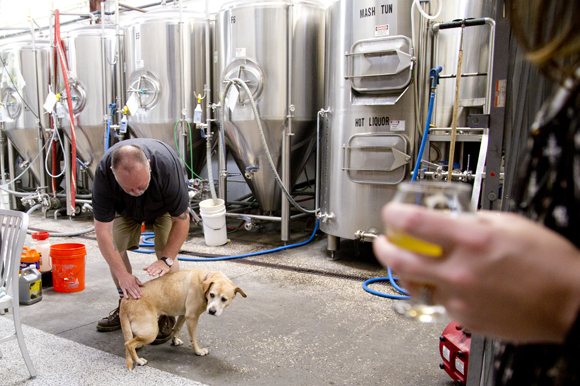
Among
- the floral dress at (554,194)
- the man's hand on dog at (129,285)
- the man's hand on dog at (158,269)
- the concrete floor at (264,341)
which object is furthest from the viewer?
the man's hand on dog at (158,269)

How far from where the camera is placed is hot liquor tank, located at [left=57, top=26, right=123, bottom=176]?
5152 mm

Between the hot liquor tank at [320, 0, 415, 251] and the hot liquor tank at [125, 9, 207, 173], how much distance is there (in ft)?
5.49

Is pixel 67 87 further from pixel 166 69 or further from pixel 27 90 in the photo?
pixel 27 90

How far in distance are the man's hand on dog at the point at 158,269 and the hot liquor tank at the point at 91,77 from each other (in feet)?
11.4

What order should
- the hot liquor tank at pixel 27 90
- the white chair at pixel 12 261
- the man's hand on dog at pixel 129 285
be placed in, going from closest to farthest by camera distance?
the white chair at pixel 12 261 < the man's hand on dog at pixel 129 285 < the hot liquor tank at pixel 27 90

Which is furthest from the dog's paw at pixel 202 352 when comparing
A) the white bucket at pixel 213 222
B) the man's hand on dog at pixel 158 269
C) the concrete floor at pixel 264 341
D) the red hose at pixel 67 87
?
the red hose at pixel 67 87

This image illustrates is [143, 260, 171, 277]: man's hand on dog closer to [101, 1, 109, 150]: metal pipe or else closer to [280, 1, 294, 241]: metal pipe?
[280, 1, 294, 241]: metal pipe

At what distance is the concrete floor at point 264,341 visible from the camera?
187 cm

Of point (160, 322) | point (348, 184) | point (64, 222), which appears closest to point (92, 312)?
point (160, 322)

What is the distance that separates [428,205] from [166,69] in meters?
4.55

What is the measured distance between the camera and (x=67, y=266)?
2.89 m

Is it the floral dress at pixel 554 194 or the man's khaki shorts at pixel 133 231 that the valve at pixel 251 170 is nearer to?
the man's khaki shorts at pixel 133 231

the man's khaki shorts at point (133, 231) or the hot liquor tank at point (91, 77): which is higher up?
the hot liquor tank at point (91, 77)

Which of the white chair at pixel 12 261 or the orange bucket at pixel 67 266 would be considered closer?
the white chair at pixel 12 261
